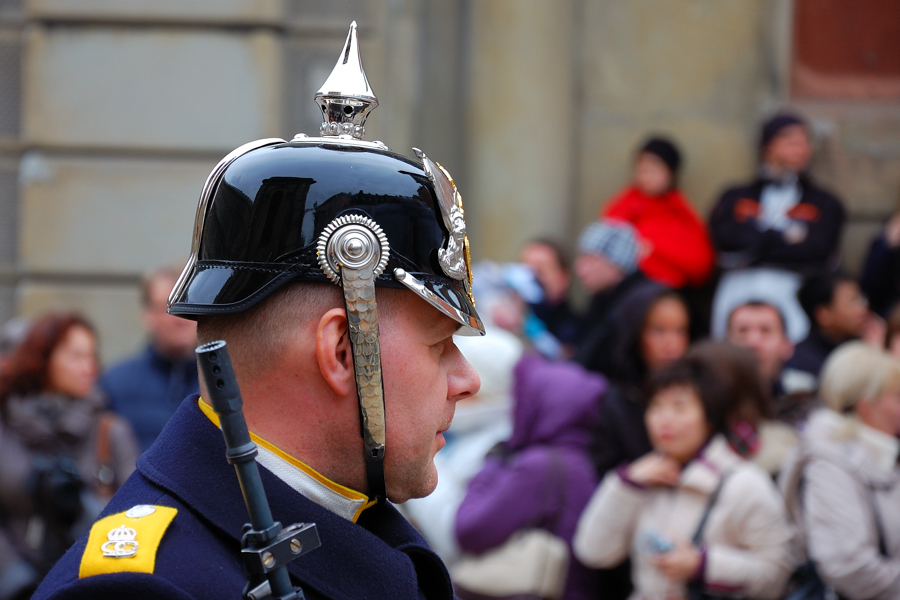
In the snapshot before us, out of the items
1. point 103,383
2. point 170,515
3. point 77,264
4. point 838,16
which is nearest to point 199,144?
point 77,264

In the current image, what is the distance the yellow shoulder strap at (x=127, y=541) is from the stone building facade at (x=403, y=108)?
14.9 feet

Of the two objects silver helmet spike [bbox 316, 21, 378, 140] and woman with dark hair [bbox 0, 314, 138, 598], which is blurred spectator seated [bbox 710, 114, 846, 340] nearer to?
woman with dark hair [bbox 0, 314, 138, 598]

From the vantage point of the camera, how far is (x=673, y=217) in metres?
5.90

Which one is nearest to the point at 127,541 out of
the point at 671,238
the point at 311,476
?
the point at 311,476

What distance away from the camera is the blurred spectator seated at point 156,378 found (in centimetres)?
481

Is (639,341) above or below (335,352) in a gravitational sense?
below

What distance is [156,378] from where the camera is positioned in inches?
192

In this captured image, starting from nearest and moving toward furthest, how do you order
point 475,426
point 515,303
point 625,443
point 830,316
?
1. point 625,443
2. point 475,426
3. point 830,316
4. point 515,303

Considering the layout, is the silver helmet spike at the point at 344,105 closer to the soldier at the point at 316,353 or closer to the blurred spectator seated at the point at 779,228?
the soldier at the point at 316,353

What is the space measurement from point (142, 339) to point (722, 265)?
3090 millimetres

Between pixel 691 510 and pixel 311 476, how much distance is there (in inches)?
91.7

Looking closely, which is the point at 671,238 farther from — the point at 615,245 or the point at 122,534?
the point at 122,534

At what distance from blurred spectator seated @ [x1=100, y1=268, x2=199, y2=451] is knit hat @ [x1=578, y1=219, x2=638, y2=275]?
194 cm

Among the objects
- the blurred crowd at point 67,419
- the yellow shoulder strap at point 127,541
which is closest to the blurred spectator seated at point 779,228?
the blurred crowd at point 67,419
